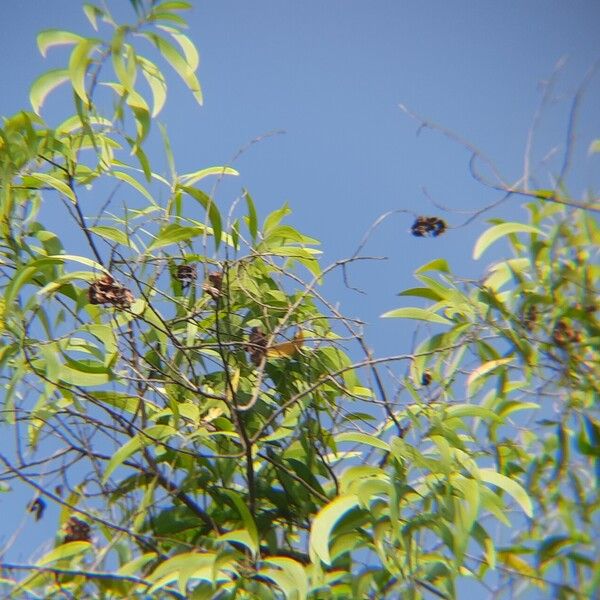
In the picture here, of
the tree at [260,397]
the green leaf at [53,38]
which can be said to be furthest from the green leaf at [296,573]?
the green leaf at [53,38]

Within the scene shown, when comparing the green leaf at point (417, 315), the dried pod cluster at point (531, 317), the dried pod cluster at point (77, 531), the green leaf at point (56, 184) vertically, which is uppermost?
the green leaf at point (56, 184)

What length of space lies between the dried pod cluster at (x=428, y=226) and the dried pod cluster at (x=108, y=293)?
379 millimetres

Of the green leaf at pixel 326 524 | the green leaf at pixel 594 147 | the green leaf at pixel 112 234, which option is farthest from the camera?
the green leaf at pixel 112 234

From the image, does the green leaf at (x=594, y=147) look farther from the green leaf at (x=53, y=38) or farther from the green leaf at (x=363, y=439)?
the green leaf at (x=53, y=38)

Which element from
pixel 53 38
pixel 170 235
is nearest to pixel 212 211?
pixel 170 235

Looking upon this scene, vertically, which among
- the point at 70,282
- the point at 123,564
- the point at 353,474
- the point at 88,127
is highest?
the point at 88,127

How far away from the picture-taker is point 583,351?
1038 millimetres

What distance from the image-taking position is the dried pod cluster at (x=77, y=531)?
117 centimetres

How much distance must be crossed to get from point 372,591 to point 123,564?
0.32 metres

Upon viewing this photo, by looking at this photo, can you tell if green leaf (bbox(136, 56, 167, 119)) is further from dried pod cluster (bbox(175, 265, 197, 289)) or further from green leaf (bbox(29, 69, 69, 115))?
dried pod cluster (bbox(175, 265, 197, 289))

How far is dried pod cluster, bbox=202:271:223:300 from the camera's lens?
A: 112cm

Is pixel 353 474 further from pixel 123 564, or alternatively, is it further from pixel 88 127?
pixel 88 127

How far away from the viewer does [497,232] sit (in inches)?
41.9

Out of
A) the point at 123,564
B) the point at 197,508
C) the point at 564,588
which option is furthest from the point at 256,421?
the point at 564,588
